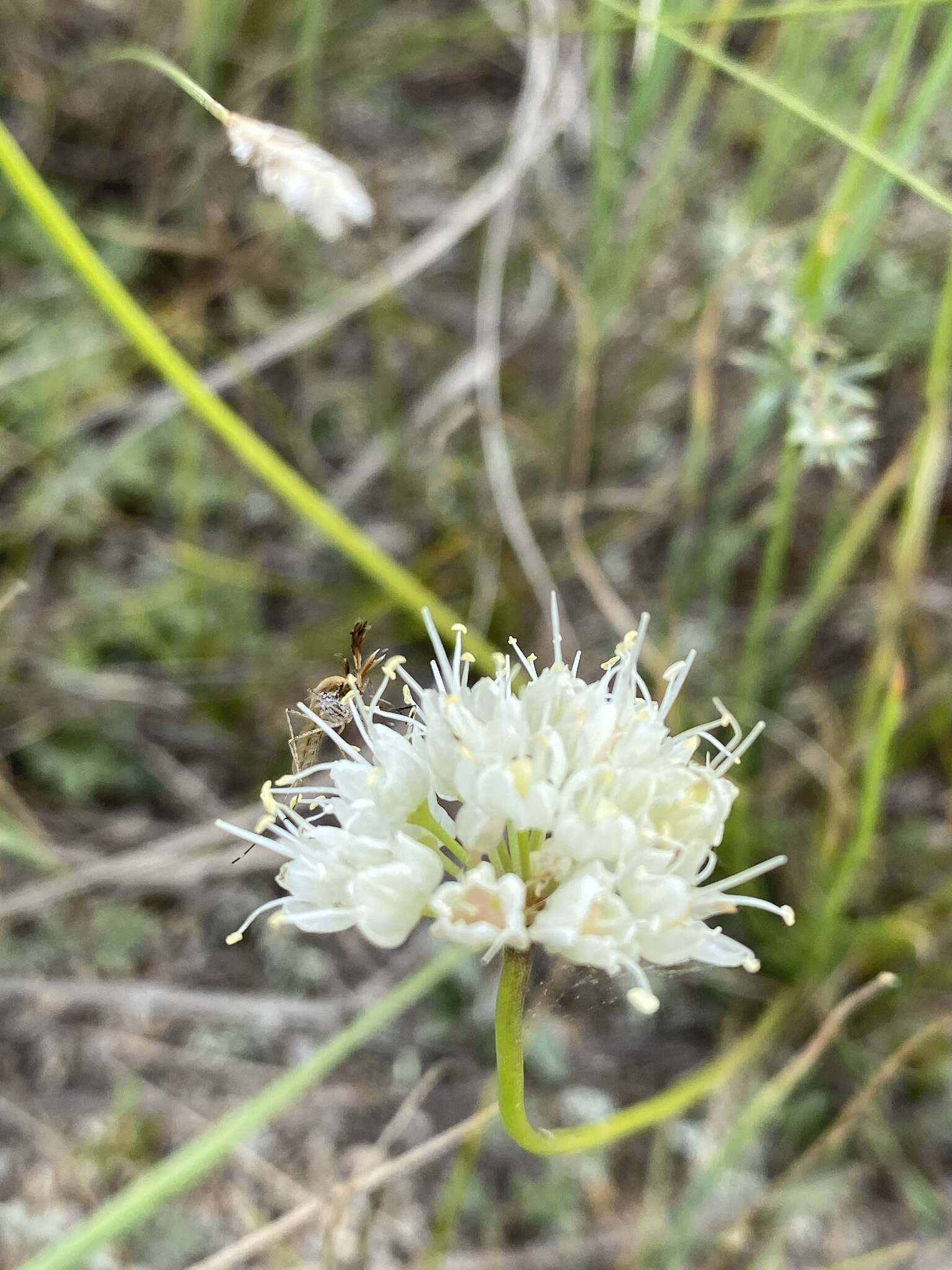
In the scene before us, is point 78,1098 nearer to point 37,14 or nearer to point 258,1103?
point 258,1103

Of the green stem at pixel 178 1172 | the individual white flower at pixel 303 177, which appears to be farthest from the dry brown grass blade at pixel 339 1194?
the individual white flower at pixel 303 177

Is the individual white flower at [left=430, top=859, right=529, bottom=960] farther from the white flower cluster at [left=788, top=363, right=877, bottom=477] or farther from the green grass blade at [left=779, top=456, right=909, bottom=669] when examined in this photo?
the green grass blade at [left=779, top=456, right=909, bottom=669]

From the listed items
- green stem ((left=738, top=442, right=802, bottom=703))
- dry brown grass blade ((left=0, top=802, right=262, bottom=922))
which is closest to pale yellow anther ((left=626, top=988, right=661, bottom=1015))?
green stem ((left=738, top=442, right=802, bottom=703))

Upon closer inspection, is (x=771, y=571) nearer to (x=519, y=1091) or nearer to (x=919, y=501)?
(x=919, y=501)

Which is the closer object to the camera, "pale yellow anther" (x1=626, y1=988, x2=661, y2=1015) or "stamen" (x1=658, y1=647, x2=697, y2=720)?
"pale yellow anther" (x1=626, y1=988, x2=661, y2=1015)

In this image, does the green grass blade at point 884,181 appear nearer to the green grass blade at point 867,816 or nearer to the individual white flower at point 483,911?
the green grass blade at point 867,816

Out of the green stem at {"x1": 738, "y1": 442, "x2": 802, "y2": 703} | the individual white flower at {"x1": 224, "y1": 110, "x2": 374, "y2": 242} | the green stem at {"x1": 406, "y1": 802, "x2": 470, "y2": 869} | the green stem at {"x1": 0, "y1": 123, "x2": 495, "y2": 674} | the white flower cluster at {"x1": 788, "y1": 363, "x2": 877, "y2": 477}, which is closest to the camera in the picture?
the individual white flower at {"x1": 224, "y1": 110, "x2": 374, "y2": 242}

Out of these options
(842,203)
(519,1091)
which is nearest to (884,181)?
(842,203)
